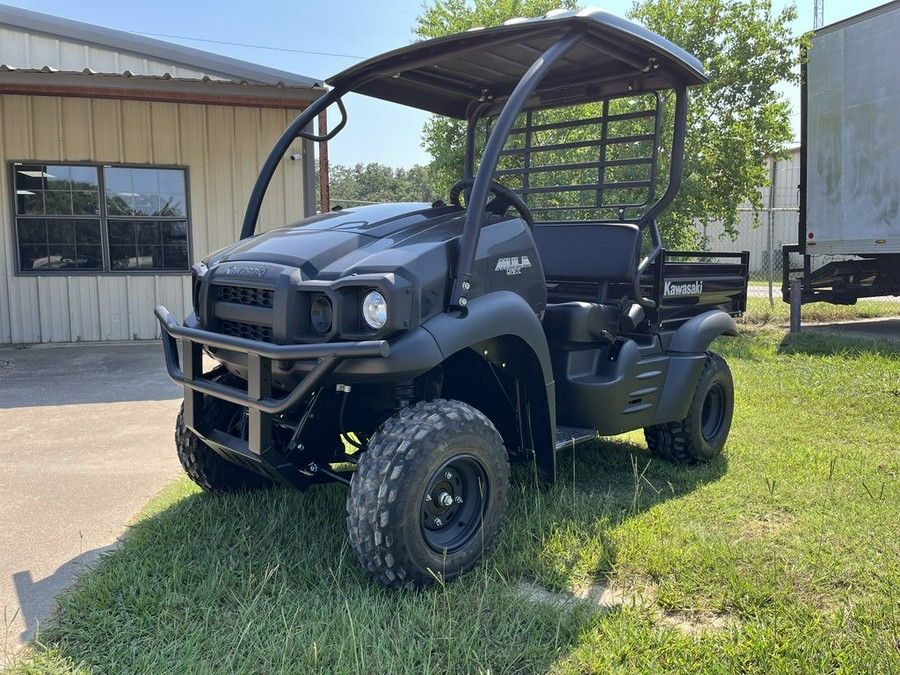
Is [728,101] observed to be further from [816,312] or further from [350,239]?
[350,239]

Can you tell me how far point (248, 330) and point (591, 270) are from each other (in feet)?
6.53

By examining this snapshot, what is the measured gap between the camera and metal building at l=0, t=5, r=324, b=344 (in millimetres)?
8445

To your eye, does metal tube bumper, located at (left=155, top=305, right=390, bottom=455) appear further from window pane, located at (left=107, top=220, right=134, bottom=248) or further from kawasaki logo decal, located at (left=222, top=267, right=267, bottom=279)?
window pane, located at (left=107, top=220, right=134, bottom=248)

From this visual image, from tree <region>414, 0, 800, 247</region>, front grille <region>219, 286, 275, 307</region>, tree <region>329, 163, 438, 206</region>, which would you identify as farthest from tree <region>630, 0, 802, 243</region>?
tree <region>329, 163, 438, 206</region>

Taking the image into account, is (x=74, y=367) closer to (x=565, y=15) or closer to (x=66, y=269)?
(x=66, y=269)

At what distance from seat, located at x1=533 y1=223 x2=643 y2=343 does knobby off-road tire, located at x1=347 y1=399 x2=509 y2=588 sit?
927mm

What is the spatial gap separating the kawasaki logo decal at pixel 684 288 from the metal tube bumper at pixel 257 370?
222 centimetres

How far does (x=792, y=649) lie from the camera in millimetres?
2322

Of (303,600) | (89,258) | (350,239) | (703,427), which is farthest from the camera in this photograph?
(89,258)

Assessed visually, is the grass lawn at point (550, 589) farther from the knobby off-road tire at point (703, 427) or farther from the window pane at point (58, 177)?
the window pane at point (58, 177)

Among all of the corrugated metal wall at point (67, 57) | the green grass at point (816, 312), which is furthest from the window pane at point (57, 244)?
the green grass at point (816, 312)

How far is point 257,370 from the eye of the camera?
2.60 m

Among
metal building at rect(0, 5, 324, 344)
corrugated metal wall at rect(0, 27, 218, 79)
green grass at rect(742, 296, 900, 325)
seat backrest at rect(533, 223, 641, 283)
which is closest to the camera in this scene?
seat backrest at rect(533, 223, 641, 283)

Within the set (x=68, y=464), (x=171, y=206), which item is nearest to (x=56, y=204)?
(x=171, y=206)
